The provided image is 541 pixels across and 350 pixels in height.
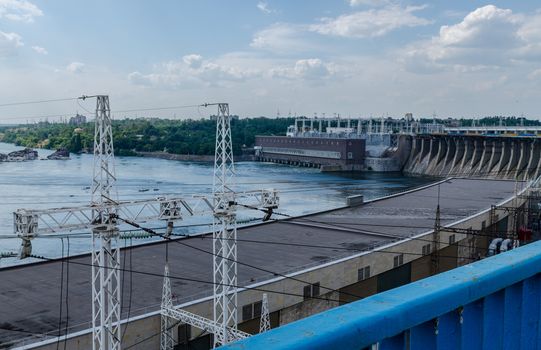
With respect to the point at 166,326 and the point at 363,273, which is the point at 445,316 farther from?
the point at 363,273

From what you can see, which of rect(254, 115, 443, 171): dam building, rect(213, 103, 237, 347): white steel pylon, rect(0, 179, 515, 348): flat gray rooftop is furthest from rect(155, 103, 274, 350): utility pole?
rect(254, 115, 443, 171): dam building

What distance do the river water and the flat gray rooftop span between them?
484 cm

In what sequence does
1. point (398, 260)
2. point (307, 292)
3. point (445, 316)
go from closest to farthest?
point (445, 316), point (307, 292), point (398, 260)

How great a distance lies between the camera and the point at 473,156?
37156mm

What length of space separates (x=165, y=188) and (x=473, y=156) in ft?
69.1

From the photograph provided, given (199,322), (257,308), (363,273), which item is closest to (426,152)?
(363,273)

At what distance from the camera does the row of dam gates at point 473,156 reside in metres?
34.5

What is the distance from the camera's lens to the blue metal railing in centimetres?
66

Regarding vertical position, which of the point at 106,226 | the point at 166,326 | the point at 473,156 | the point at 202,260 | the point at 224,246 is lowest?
the point at 166,326

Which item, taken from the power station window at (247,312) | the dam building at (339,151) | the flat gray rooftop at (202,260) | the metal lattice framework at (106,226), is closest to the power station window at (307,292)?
the flat gray rooftop at (202,260)

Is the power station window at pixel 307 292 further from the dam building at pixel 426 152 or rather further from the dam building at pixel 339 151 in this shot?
the dam building at pixel 339 151

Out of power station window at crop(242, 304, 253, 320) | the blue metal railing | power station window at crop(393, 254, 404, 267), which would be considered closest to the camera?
the blue metal railing

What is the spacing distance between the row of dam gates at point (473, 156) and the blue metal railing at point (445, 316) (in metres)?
33.5

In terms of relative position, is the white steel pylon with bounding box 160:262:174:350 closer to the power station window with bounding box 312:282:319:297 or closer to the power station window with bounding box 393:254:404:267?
the power station window with bounding box 312:282:319:297
